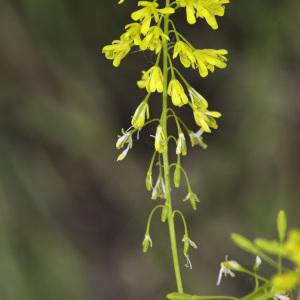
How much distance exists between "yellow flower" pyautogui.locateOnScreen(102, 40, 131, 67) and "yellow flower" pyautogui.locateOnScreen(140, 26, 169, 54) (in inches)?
2.3

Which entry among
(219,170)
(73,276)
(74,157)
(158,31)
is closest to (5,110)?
(74,157)

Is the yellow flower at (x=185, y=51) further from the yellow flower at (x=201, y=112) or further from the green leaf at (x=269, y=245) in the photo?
the green leaf at (x=269, y=245)

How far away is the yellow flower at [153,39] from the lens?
0.76 m

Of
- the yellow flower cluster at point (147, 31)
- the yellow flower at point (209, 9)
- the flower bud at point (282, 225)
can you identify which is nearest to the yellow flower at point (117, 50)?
the yellow flower cluster at point (147, 31)

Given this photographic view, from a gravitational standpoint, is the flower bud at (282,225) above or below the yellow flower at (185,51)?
below

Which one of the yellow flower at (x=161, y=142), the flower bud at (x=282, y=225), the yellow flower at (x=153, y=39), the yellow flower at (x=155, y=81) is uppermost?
the yellow flower at (x=153, y=39)

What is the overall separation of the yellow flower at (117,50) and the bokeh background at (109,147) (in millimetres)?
1071

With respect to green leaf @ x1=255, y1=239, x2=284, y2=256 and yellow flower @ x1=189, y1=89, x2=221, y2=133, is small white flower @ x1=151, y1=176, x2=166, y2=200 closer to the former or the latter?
yellow flower @ x1=189, y1=89, x2=221, y2=133

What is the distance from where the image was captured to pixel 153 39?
2.52 feet

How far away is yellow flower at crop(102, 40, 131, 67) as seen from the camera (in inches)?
33.0

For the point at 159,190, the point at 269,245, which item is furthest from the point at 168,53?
the point at 269,245

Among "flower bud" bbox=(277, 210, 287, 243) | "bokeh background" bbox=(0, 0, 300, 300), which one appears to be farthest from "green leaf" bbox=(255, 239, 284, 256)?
"bokeh background" bbox=(0, 0, 300, 300)

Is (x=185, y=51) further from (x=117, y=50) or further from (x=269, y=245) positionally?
(x=269, y=245)

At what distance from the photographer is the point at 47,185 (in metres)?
2.19
